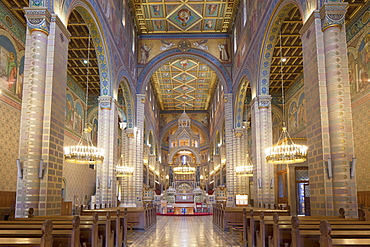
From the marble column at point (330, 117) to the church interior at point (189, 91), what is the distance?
0.03 m

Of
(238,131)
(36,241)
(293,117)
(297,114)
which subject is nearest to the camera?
(36,241)

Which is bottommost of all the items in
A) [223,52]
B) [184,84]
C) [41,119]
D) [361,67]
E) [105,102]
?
[41,119]

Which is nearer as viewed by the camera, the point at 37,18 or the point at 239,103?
the point at 37,18

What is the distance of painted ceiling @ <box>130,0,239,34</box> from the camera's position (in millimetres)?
21828

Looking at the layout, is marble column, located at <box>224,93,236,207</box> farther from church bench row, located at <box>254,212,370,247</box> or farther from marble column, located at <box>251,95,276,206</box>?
church bench row, located at <box>254,212,370,247</box>

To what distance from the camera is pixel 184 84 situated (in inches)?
1359

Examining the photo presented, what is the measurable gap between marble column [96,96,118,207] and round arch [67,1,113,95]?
2.41ft

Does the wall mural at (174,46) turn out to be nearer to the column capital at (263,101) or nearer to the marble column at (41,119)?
the column capital at (263,101)

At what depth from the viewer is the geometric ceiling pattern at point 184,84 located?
3028 centimetres

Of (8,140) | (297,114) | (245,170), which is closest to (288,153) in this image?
(245,170)

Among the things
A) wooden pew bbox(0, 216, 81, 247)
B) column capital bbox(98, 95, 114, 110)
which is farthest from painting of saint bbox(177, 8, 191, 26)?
wooden pew bbox(0, 216, 81, 247)

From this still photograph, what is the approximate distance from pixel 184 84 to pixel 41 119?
85.5ft

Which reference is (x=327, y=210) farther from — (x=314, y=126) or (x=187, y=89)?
(x=187, y=89)

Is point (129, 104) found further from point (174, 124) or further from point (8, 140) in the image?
point (174, 124)
